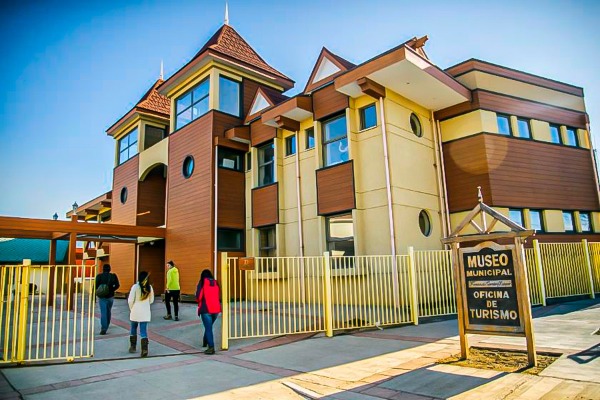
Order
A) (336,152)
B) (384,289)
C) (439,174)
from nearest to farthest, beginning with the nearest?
(384,289)
(336,152)
(439,174)

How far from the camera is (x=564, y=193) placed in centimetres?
1477

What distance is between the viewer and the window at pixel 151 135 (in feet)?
70.3

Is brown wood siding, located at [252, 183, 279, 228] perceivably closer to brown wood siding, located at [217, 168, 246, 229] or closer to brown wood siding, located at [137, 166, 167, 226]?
brown wood siding, located at [217, 168, 246, 229]

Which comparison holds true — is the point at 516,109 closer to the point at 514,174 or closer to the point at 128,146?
the point at 514,174

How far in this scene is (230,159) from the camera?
1658cm

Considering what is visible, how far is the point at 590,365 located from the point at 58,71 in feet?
31.9

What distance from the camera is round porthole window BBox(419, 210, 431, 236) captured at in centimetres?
1298

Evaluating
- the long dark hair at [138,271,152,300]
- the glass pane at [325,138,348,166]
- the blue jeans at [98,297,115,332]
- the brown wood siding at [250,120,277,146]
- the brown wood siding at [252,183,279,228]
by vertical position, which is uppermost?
the brown wood siding at [250,120,277,146]

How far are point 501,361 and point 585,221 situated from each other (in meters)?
12.7

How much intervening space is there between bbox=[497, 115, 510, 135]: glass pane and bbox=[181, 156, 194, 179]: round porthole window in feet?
39.8

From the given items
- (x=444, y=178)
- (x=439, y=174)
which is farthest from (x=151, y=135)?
(x=444, y=178)

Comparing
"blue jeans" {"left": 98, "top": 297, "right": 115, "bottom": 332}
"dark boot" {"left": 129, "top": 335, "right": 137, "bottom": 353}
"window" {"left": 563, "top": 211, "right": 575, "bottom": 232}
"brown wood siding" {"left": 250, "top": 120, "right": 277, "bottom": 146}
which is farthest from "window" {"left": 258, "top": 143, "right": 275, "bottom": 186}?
"window" {"left": 563, "top": 211, "right": 575, "bottom": 232}

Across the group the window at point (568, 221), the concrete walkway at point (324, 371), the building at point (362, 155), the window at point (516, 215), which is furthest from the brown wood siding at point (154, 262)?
the window at point (568, 221)

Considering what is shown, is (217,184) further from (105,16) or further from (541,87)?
(541,87)
